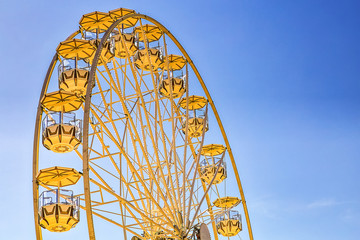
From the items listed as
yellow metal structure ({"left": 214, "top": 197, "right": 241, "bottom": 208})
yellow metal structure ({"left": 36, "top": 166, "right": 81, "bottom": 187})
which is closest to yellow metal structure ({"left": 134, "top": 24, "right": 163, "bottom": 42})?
yellow metal structure ({"left": 36, "top": 166, "right": 81, "bottom": 187})

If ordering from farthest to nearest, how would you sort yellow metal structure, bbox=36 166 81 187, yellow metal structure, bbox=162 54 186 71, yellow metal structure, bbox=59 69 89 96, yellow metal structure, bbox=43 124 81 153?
yellow metal structure, bbox=162 54 186 71 → yellow metal structure, bbox=59 69 89 96 → yellow metal structure, bbox=43 124 81 153 → yellow metal structure, bbox=36 166 81 187

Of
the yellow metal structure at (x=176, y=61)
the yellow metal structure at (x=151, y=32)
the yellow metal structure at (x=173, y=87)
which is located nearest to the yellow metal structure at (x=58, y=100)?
the yellow metal structure at (x=173, y=87)

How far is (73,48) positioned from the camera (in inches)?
771

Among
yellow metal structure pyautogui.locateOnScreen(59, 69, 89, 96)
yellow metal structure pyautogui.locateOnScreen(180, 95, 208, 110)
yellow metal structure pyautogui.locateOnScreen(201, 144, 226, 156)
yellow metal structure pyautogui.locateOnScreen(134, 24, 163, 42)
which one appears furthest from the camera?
yellow metal structure pyautogui.locateOnScreen(201, 144, 226, 156)

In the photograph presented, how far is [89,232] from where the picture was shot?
14.7m

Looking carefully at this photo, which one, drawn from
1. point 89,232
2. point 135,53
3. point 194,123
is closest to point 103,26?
point 135,53

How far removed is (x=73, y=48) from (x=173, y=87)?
4.29 metres

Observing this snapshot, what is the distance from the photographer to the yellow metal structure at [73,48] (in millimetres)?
19531

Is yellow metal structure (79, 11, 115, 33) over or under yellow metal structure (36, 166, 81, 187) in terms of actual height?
over

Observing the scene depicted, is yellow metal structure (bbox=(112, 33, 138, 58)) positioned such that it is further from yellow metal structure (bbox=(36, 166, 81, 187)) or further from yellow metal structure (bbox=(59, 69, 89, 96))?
yellow metal structure (bbox=(36, 166, 81, 187))

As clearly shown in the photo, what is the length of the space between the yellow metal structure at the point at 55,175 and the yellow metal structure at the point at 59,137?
0.94 m

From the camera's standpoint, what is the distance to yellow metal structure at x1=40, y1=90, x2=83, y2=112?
1828 cm

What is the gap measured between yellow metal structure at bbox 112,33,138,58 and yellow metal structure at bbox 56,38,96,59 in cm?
184

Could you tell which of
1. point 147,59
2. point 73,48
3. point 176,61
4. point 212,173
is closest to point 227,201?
point 212,173
